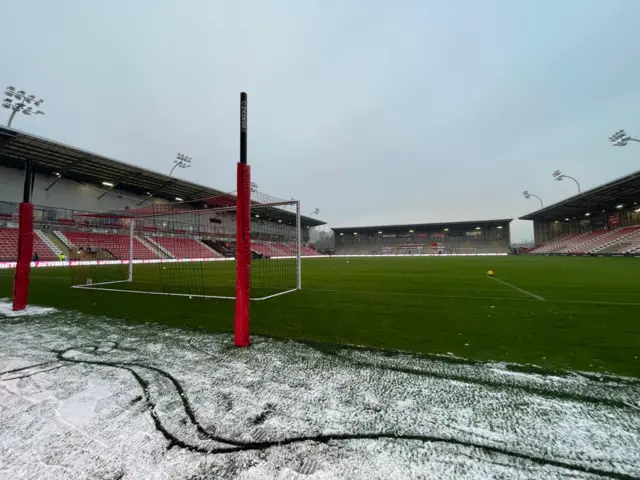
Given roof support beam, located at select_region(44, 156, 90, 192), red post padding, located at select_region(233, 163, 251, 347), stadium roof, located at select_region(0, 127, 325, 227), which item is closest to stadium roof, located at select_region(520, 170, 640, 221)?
red post padding, located at select_region(233, 163, 251, 347)

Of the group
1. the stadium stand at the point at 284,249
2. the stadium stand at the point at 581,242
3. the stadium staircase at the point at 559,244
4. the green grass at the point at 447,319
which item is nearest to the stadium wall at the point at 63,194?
the stadium stand at the point at 284,249

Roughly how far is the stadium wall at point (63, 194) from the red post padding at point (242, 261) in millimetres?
33034

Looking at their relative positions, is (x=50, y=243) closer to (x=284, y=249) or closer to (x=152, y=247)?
(x=152, y=247)

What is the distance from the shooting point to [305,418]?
1.94 metres

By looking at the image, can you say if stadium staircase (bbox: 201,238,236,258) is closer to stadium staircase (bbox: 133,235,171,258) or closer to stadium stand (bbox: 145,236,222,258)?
stadium stand (bbox: 145,236,222,258)

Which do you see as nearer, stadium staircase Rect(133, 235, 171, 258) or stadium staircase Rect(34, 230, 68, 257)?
stadium staircase Rect(34, 230, 68, 257)

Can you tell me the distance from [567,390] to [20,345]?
19.5ft

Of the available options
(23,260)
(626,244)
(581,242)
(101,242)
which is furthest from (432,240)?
(23,260)

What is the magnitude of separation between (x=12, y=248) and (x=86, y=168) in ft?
27.5

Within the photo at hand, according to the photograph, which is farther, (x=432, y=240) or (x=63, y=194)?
(x=432, y=240)

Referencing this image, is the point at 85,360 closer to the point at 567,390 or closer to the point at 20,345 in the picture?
the point at 20,345

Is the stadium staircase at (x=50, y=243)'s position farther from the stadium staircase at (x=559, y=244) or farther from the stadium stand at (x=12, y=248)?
the stadium staircase at (x=559, y=244)

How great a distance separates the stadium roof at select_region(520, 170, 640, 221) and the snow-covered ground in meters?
38.0

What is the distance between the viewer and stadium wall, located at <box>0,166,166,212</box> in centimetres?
2458
